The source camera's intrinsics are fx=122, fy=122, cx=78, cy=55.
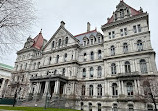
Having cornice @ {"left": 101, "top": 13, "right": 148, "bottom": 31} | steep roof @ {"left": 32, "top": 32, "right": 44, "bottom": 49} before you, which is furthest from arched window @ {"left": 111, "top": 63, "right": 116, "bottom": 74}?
steep roof @ {"left": 32, "top": 32, "right": 44, "bottom": 49}

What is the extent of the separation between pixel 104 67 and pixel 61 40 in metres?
16.9

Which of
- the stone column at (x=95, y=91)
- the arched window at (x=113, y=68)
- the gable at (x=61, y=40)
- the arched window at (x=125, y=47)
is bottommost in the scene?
the stone column at (x=95, y=91)

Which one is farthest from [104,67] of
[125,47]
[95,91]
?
[125,47]

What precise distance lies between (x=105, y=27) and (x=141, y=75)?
48.1 ft

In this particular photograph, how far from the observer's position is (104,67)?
1111 inches

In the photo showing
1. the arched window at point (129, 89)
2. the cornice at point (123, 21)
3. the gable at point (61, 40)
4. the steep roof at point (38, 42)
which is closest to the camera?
the arched window at point (129, 89)

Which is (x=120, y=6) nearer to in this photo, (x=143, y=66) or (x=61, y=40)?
(x=143, y=66)

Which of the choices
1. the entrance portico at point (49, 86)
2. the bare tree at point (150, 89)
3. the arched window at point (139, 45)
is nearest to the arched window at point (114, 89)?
the bare tree at point (150, 89)

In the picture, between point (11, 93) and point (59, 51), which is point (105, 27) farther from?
point (11, 93)

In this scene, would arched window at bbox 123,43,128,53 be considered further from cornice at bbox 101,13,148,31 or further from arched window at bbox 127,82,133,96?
arched window at bbox 127,82,133,96

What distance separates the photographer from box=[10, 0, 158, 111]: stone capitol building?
23500 millimetres

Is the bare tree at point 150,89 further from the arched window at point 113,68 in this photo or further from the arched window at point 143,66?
the arched window at point 113,68

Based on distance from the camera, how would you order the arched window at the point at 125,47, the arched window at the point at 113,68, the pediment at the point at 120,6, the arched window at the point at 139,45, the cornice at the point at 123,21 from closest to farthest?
the arched window at the point at 139,45 → the cornice at the point at 123,21 → the arched window at the point at 113,68 → the arched window at the point at 125,47 → the pediment at the point at 120,6

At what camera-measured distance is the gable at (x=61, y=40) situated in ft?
119
